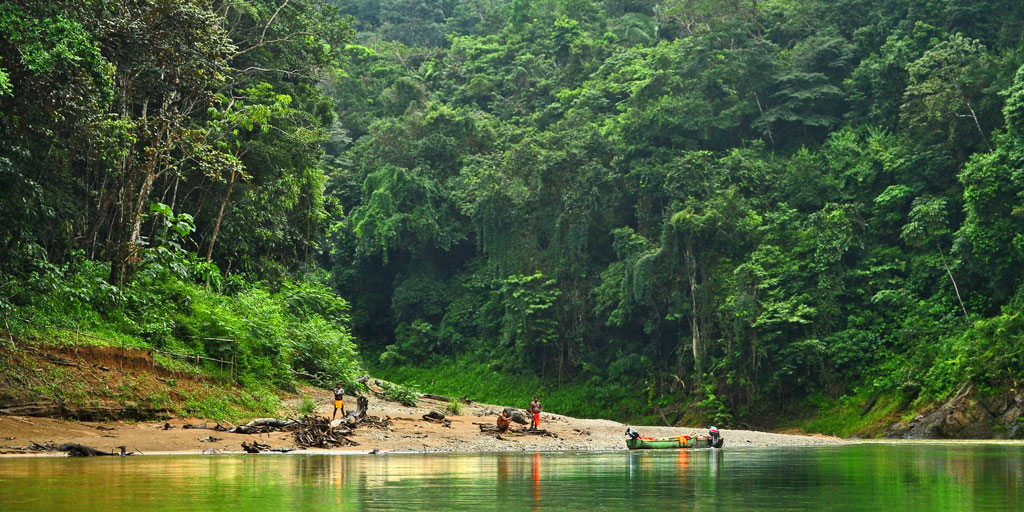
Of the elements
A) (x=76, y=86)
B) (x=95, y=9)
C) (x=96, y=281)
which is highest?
(x=95, y=9)

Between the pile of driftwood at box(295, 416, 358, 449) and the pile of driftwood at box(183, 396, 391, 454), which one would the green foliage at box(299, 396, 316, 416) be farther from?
the pile of driftwood at box(295, 416, 358, 449)

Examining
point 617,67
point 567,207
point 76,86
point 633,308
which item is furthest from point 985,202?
point 76,86

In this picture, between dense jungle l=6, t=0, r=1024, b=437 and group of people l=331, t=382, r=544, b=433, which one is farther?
dense jungle l=6, t=0, r=1024, b=437

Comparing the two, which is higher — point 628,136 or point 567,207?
point 628,136

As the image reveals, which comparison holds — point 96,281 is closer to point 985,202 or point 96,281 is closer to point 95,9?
point 95,9

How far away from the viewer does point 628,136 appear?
147 ft

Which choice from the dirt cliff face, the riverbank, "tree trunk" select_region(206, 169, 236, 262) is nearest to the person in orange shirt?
the riverbank

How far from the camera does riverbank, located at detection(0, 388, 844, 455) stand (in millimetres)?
16797

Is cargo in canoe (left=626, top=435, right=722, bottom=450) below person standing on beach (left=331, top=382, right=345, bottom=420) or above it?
below

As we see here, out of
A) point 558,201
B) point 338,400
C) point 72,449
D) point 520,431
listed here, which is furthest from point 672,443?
point 558,201

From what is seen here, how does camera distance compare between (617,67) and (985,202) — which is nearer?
(985,202)

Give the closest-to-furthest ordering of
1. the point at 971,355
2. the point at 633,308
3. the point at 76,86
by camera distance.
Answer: the point at 76,86
the point at 971,355
the point at 633,308

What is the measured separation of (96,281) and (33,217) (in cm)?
259

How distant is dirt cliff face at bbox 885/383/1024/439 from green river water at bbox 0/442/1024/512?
1213 centimetres
